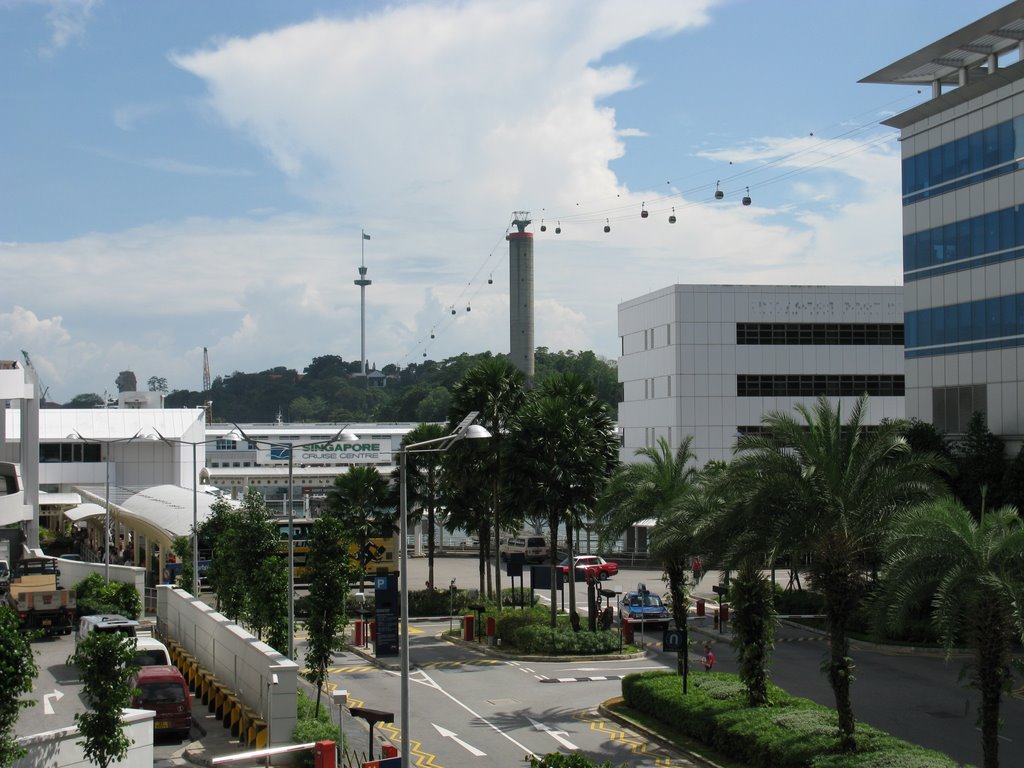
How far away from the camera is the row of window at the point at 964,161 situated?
4262cm

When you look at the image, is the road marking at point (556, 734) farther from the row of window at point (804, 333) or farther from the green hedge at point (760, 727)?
the row of window at point (804, 333)

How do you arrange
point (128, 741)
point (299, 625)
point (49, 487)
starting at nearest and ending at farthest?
point (128, 741), point (299, 625), point (49, 487)

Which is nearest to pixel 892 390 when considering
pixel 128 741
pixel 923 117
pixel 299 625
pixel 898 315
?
pixel 898 315

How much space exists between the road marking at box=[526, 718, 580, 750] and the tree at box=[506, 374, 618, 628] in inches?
483

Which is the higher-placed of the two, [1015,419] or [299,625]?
[1015,419]

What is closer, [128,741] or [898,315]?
[128,741]

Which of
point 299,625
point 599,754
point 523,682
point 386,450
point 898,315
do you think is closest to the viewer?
point 599,754

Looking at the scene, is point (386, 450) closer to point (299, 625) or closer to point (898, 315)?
point (898, 315)

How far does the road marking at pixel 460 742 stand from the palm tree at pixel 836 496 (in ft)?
26.6

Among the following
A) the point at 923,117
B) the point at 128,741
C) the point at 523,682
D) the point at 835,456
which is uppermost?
the point at 923,117

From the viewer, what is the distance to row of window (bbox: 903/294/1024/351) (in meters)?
43.0

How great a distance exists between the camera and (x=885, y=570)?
2348cm

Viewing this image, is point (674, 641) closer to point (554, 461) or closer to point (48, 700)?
point (554, 461)

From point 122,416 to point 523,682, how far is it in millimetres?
57668
